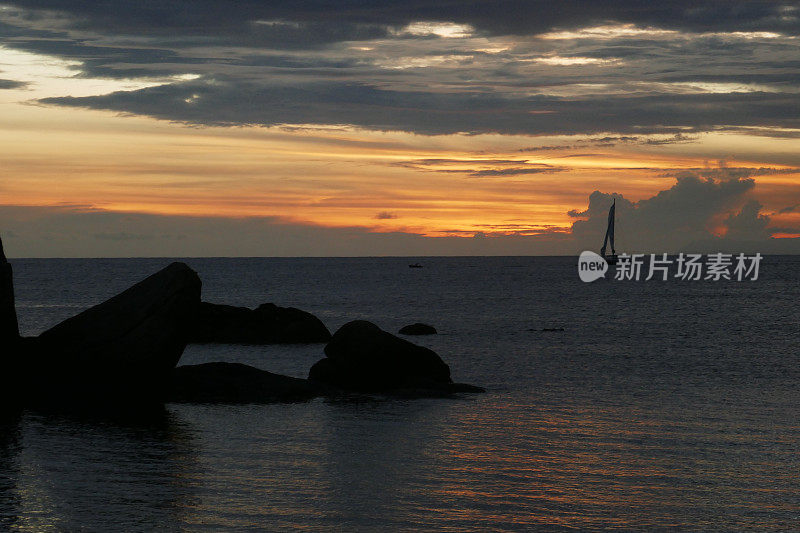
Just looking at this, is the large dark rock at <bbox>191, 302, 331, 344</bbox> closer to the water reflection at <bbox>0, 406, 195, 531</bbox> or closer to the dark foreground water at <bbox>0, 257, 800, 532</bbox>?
the dark foreground water at <bbox>0, 257, 800, 532</bbox>

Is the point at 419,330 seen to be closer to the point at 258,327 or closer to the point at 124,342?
the point at 258,327

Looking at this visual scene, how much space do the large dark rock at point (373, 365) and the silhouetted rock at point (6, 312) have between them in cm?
1104

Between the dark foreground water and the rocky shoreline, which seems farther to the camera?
the rocky shoreline

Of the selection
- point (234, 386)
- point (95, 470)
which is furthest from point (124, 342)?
point (95, 470)

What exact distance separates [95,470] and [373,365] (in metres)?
14.7

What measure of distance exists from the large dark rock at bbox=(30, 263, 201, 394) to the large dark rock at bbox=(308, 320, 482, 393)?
6.05 metres

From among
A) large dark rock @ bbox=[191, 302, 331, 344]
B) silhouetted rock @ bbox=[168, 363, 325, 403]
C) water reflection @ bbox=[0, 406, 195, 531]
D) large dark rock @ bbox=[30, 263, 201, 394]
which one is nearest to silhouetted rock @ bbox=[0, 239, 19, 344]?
large dark rock @ bbox=[30, 263, 201, 394]

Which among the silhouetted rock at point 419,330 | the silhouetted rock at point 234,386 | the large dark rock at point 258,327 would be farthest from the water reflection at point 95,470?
the silhouetted rock at point 419,330

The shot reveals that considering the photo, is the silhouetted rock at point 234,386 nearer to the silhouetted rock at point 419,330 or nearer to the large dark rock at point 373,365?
the large dark rock at point 373,365

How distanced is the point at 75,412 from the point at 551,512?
54.9ft

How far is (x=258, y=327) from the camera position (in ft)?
184

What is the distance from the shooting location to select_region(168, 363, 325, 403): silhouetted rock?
30.5m

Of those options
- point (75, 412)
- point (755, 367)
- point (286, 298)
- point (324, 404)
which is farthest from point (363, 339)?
point (286, 298)

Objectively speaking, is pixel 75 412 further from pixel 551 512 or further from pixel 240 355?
pixel 240 355
